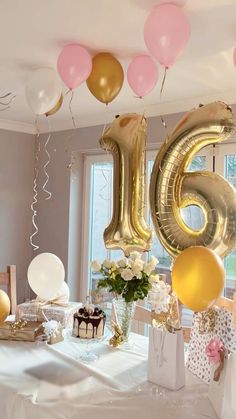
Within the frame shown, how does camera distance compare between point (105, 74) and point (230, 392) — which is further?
point (105, 74)

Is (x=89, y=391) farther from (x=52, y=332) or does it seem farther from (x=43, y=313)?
(x=43, y=313)

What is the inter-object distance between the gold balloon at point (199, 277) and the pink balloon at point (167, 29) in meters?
0.78

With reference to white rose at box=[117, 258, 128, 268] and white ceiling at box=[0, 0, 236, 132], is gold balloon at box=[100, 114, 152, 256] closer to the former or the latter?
white rose at box=[117, 258, 128, 268]

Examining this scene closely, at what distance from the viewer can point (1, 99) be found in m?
2.76

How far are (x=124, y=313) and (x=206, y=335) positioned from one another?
0.43 metres

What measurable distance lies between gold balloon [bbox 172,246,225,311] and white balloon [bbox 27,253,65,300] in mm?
708

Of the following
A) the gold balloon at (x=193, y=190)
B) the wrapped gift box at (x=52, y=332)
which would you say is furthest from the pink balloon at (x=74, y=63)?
the wrapped gift box at (x=52, y=332)

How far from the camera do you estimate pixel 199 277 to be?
128 cm

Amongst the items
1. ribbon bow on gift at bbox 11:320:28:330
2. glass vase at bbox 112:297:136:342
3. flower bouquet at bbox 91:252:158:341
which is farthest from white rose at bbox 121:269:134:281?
ribbon bow on gift at bbox 11:320:28:330

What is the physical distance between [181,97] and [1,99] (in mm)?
1217

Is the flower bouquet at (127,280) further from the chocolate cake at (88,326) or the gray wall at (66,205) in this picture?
the gray wall at (66,205)


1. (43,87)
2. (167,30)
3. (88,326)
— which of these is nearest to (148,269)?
(88,326)

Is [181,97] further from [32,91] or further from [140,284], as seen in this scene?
[140,284]

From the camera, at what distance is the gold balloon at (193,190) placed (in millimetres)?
1539
